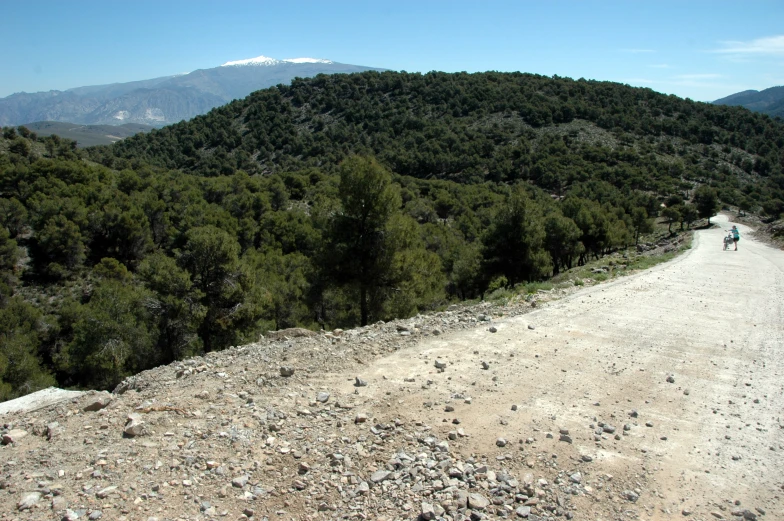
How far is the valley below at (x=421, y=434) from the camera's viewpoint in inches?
174

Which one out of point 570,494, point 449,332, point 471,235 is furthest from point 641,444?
point 471,235

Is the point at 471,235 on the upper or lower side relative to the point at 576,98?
lower

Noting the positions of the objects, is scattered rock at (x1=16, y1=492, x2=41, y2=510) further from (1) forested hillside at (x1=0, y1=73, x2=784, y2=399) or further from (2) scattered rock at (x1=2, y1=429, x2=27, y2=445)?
(1) forested hillside at (x1=0, y1=73, x2=784, y2=399)

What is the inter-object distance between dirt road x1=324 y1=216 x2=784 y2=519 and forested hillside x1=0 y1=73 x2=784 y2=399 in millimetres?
8022

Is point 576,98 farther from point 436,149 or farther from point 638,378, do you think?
point 638,378

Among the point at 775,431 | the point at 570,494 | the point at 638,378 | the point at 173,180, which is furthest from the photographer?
the point at 173,180

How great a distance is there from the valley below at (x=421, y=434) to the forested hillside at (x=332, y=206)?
8864 millimetres

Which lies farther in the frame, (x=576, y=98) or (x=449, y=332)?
(x=576, y=98)

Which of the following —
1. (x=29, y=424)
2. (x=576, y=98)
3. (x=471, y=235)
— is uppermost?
(x=576, y=98)

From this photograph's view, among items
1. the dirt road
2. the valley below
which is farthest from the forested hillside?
the valley below

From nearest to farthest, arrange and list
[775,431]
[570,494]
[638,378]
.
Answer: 1. [570,494]
2. [775,431]
3. [638,378]

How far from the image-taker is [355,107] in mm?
121000

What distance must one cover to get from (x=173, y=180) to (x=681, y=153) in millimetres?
97929

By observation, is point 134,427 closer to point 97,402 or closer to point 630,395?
point 97,402
